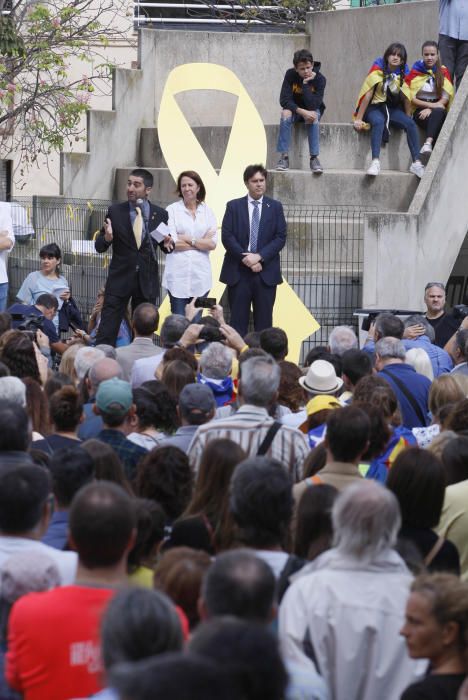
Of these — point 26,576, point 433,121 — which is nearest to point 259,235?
point 433,121

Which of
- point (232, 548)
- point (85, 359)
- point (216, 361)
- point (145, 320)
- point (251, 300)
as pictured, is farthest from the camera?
point (251, 300)

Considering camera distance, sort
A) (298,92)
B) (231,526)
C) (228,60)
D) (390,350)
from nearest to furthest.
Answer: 1. (231,526)
2. (390,350)
3. (298,92)
4. (228,60)

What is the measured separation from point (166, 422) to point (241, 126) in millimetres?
9983

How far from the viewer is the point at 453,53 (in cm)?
1772

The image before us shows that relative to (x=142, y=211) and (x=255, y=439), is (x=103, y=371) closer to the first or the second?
(x=255, y=439)

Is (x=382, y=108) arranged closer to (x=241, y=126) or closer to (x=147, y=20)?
(x=241, y=126)

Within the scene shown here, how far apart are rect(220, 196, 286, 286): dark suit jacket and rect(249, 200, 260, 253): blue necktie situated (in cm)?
3

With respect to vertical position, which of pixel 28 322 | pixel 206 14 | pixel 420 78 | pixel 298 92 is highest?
pixel 206 14

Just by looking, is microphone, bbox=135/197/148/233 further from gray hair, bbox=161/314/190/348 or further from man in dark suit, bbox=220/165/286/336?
gray hair, bbox=161/314/190/348

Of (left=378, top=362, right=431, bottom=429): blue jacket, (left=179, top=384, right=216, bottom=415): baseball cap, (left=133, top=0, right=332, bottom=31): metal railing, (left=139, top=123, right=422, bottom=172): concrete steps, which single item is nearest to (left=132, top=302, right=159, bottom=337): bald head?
(left=378, top=362, right=431, bottom=429): blue jacket

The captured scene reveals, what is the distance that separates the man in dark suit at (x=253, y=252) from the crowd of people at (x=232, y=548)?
5971 millimetres

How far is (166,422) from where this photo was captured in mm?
7172

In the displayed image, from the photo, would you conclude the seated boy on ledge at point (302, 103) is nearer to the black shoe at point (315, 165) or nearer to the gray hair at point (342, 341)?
A: the black shoe at point (315, 165)

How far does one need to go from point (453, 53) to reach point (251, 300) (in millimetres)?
5906
